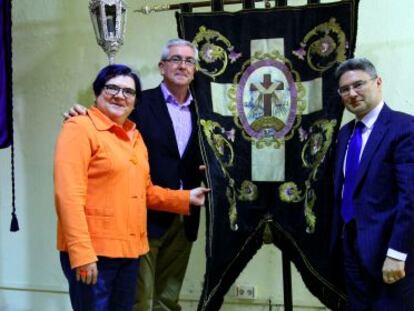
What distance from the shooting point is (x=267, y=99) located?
208 centimetres

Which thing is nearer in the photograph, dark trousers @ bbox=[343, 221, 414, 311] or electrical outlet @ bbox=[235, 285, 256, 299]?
dark trousers @ bbox=[343, 221, 414, 311]

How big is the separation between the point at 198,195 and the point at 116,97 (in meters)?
0.55

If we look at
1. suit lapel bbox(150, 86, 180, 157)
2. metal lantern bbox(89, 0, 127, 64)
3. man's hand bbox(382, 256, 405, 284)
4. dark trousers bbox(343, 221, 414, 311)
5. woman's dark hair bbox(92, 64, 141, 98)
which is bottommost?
dark trousers bbox(343, 221, 414, 311)

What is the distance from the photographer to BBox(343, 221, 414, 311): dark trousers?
1.67 meters

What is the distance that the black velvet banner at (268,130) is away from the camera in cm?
199

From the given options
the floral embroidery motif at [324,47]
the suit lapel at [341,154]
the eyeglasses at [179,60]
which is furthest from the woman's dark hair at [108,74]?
the suit lapel at [341,154]

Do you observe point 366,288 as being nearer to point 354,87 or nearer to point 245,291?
point 354,87

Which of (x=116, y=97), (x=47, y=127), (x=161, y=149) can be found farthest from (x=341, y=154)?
(x=47, y=127)

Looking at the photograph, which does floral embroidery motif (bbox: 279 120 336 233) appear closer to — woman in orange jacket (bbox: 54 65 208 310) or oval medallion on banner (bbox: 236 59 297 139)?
oval medallion on banner (bbox: 236 59 297 139)

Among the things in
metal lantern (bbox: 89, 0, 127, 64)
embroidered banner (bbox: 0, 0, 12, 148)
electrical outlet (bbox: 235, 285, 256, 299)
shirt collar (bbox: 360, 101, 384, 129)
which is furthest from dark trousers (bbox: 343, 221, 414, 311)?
embroidered banner (bbox: 0, 0, 12, 148)

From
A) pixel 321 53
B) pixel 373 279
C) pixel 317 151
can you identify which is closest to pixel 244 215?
pixel 317 151

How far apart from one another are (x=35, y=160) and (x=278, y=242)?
5.52 feet

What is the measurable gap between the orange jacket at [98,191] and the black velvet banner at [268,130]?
1.32ft

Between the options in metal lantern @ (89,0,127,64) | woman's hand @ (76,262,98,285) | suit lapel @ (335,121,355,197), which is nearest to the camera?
woman's hand @ (76,262,98,285)
